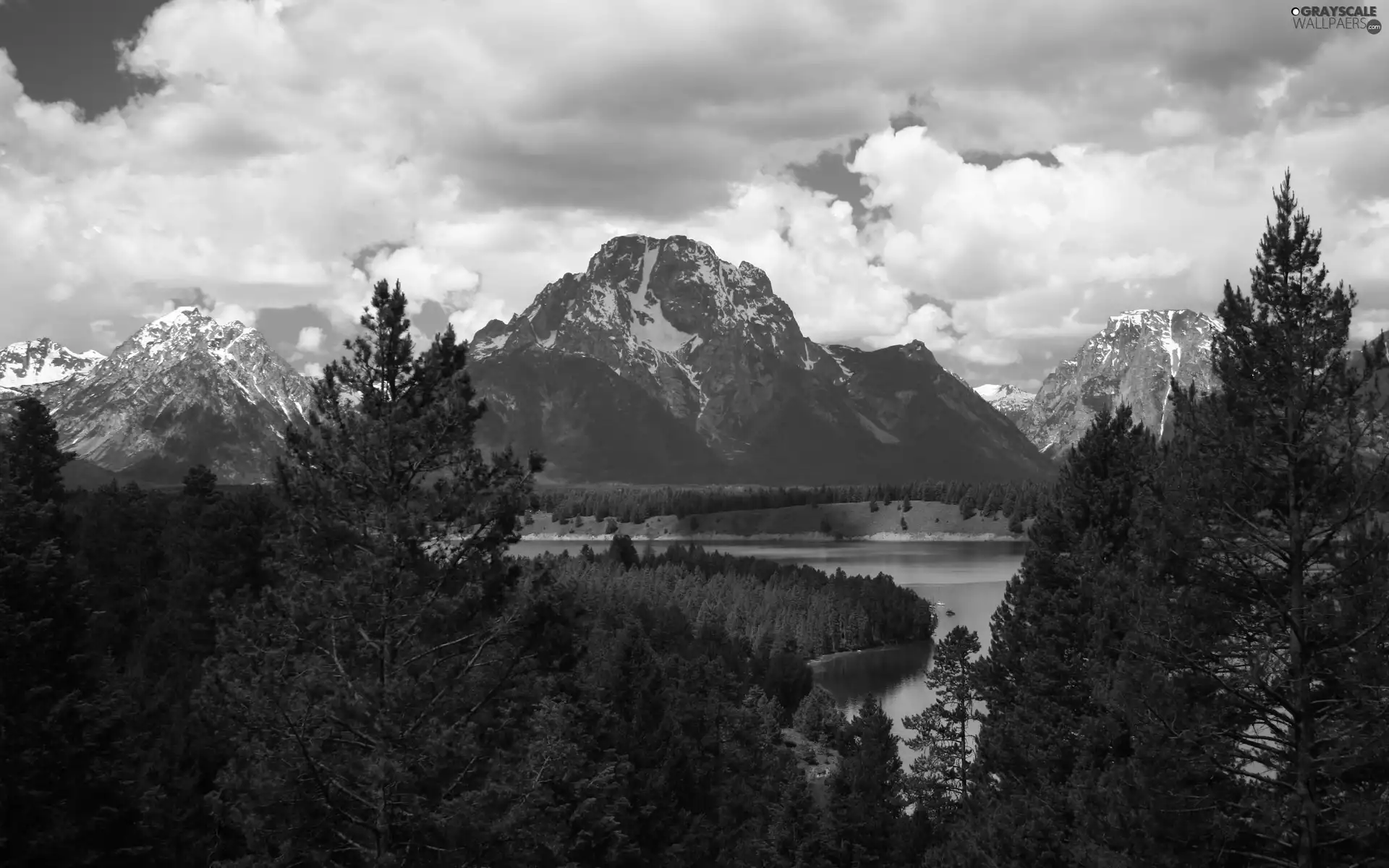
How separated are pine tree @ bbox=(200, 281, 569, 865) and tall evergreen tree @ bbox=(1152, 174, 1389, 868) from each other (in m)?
12.1

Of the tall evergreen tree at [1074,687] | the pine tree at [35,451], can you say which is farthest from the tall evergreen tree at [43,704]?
the tall evergreen tree at [1074,687]

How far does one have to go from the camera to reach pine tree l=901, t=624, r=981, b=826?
4559cm

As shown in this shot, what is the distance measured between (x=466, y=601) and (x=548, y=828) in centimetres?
594

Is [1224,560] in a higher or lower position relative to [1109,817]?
higher

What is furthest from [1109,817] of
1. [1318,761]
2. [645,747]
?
[645,747]

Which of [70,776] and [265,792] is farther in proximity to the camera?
[70,776]

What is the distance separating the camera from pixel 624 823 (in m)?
33.8

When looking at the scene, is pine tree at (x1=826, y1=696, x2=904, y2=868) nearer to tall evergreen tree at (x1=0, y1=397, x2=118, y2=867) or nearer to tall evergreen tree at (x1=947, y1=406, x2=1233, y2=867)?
tall evergreen tree at (x1=947, y1=406, x2=1233, y2=867)

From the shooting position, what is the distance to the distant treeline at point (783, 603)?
12181 cm

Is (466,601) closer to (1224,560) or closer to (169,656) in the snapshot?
(1224,560)

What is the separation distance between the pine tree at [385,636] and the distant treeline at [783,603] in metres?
90.6

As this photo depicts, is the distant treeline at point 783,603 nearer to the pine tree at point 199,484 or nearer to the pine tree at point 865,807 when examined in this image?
the pine tree at point 199,484

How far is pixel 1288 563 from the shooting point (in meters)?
17.1

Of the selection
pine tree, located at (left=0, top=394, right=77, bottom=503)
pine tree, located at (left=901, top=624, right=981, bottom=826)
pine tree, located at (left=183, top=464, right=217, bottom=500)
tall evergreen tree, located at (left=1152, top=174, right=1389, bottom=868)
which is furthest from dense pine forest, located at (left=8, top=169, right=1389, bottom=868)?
pine tree, located at (left=183, top=464, right=217, bottom=500)
